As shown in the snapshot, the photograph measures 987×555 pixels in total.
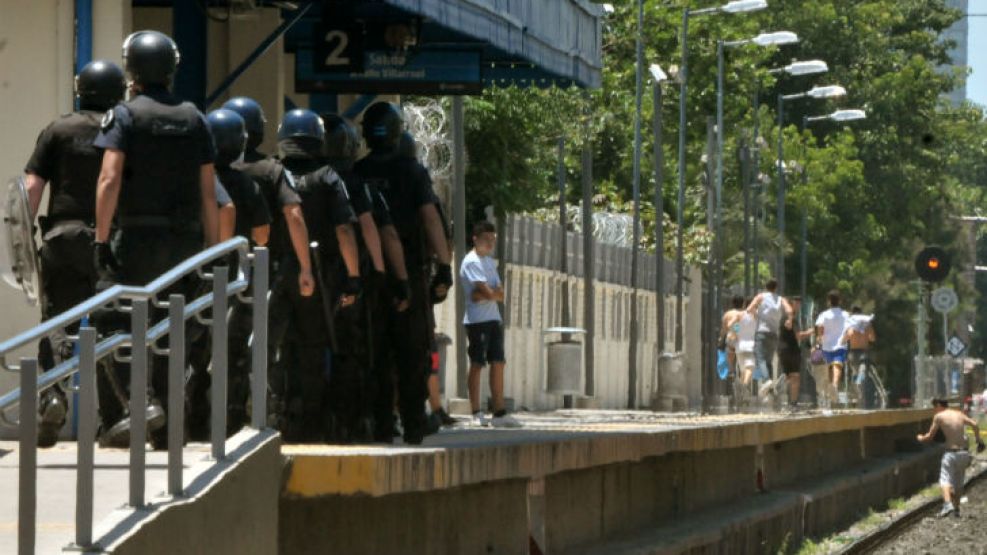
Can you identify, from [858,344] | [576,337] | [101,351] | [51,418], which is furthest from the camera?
[576,337]

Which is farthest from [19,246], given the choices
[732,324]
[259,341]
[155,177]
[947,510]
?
[947,510]

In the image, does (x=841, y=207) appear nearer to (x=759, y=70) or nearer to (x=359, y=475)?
(x=759, y=70)

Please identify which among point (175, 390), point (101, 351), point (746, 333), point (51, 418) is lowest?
point (51, 418)

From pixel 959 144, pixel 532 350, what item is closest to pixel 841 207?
pixel 959 144

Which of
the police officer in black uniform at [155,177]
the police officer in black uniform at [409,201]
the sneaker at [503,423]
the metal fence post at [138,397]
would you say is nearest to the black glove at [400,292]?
the police officer in black uniform at [409,201]

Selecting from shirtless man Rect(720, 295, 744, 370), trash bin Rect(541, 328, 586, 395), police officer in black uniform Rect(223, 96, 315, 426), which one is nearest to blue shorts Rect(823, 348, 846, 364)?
shirtless man Rect(720, 295, 744, 370)

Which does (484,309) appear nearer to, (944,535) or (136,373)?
(136,373)

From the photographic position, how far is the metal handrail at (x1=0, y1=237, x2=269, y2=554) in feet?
24.5

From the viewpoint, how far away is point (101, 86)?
41.7ft

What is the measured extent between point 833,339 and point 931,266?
16.0 metres

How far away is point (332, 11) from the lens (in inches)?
862

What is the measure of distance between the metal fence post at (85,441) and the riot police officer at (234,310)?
3.67 meters

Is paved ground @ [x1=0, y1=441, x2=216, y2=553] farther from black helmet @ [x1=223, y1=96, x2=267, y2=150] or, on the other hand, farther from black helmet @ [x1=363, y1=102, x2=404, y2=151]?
black helmet @ [x1=363, y1=102, x2=404, y2=151]

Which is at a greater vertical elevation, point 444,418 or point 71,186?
point 71,186
